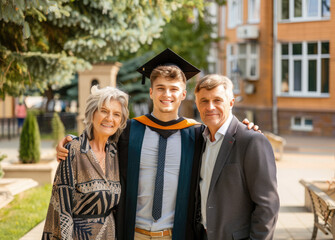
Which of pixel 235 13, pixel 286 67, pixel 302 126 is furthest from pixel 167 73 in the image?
pixel 235 13

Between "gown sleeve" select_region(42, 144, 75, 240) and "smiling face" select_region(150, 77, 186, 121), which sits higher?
"smiling face" select_region(150, 77, 186, 121)

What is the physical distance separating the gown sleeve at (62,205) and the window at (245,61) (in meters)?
20.5

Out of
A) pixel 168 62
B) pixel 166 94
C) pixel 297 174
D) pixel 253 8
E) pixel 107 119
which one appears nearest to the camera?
pixel 107 119

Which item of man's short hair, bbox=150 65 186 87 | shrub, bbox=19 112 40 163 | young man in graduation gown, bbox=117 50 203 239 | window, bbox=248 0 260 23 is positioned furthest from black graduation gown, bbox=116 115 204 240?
window, bbox=248 0 260 23

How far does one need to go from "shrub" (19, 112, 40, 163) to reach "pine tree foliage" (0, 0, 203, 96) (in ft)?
5.01

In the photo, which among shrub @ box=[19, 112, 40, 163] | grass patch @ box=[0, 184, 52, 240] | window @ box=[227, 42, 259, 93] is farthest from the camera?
window @ box=[227, 42, 259, 93]

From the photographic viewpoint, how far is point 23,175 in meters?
8.14

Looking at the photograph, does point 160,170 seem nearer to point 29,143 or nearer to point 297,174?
point 29,143

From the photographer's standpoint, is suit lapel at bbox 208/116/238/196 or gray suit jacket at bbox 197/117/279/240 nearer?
gray suit jacket at bbox 197/117/279/240

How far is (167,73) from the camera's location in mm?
3201

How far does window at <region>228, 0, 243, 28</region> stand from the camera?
24.2 metres

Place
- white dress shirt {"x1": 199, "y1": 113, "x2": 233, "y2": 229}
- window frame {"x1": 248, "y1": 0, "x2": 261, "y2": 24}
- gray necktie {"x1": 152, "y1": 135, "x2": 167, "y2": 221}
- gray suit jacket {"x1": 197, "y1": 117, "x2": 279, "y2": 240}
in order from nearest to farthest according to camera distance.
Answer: gray suit jacket {"x1": 197, "y1": 117, "x2": 279, "y2": 240} → white dress shirt {"x1": 199, "y1": 113, "x2": 233, "y2": 229} → gray necktie {"x1": 152, "y1": 135, "x2": 167, "y2": 221} → window frame {"x1": 248, "y1": 0, "x2": 261, "y2": 24}

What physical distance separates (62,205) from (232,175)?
3.74ft

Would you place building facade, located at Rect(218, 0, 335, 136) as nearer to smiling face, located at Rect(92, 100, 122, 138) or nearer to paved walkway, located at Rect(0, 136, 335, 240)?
paved walkway, located at Rect(0, 136, 335, 240)
